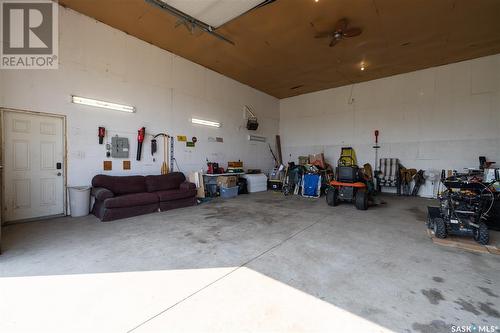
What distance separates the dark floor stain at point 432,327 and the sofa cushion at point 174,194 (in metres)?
4.74

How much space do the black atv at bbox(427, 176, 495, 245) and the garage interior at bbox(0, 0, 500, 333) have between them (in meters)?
0.02

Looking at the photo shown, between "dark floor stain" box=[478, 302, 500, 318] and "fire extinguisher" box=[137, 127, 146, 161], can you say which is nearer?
"dark floor stain" box=[478, 302, 500, 318]

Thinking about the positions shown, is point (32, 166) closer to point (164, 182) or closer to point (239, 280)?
point (164, 182)

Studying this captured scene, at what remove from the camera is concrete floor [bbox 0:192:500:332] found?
1689 millimetres

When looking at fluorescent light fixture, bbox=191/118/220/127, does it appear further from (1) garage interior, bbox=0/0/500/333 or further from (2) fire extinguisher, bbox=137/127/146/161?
(2) fire extinguisher, bbox=137/127/146/161

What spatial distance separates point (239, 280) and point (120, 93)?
528cm

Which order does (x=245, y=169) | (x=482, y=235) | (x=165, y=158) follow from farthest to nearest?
(x=245, y=169) < (x=165, y=158) < (x=482, y=235)

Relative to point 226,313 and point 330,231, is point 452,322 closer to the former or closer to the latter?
point 226,313

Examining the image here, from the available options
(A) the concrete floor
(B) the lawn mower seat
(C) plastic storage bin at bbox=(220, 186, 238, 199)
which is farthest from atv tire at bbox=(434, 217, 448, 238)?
(C) plastic storage bin at bbox=(220, 186, 238, 199)

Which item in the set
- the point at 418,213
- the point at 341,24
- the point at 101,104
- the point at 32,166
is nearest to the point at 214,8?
the point at 341,24

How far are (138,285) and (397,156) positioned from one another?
8509 mm

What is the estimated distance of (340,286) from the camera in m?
2.16

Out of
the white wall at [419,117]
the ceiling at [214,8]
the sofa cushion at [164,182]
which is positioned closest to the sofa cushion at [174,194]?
the sofa cushion at [164,182]

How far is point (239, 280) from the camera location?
2258 mm
